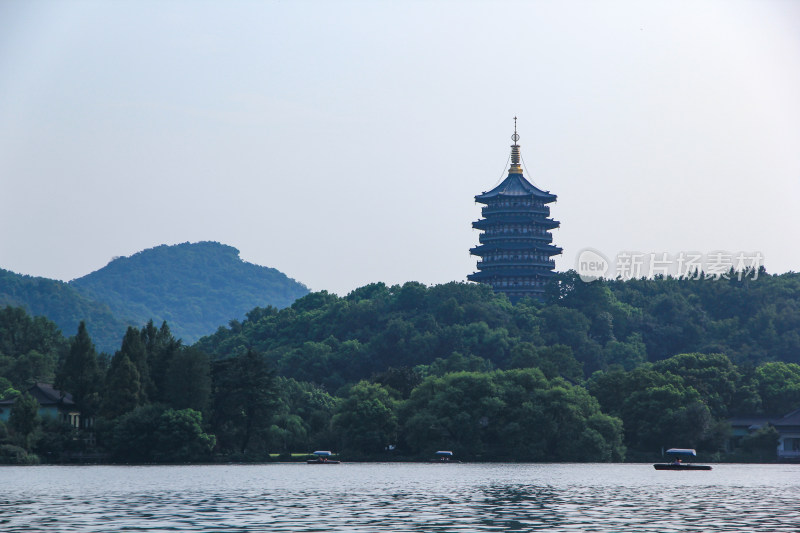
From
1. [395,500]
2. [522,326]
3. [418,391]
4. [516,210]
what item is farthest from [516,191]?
[395,500]

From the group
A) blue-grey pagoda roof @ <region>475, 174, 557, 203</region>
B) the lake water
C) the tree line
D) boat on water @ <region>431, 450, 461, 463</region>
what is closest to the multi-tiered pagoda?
blue-grey pagoda roof @ <region>475, 174, 557, 203</region>

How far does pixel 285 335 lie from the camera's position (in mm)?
160250

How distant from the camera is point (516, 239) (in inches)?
6722

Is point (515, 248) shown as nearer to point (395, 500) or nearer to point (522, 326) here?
point (522, 326)

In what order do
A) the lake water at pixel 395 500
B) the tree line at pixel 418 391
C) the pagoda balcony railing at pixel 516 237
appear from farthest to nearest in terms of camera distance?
1. the pagoda balcony railing at pixel 516 237
2. the tree line at pixel 418 391
3. the lake water at pixel 395 500

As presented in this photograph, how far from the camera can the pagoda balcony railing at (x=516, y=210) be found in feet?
559

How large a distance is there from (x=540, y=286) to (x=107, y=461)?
9590cm

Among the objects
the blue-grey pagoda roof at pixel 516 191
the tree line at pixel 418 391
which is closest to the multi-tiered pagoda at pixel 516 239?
the blue-grey pagoda roof at pixel 516 191

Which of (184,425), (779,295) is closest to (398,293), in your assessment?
(779,295)

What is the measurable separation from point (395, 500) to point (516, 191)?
407 feet

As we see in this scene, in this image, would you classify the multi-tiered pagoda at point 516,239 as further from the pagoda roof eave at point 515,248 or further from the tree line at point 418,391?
the tree line at point 418,391

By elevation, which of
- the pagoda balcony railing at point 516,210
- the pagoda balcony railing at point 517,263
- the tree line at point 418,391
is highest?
the pagoda balcony railing at point 516,210

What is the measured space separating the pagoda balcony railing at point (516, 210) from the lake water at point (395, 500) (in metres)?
92.0

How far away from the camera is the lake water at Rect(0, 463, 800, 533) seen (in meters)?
40.3
